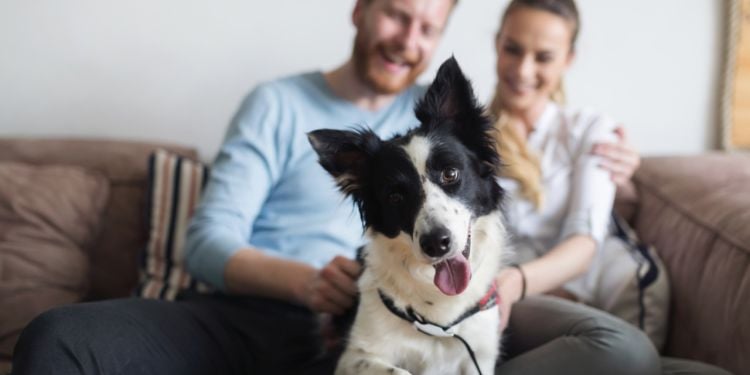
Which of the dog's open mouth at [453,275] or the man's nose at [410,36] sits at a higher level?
the man's nose at [410,36]

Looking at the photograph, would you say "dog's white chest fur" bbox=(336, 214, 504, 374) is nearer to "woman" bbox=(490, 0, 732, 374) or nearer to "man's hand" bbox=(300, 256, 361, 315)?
"man's hand" bbox=(300, 256, 361, 315)

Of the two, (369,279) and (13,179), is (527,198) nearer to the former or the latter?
(369,279)

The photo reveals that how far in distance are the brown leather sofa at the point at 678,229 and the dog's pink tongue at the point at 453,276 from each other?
79 cm

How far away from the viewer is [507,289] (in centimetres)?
162

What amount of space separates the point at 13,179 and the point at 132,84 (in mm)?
621

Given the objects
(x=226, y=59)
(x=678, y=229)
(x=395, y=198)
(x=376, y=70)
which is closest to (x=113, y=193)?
(x=226, y=59)

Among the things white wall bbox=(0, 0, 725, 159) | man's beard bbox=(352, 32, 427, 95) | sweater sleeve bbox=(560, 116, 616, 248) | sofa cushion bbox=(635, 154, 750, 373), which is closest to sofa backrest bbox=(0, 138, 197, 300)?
white wall bbox=(0, 0, 725, 159)

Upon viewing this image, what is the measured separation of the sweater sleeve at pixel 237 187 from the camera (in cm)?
170

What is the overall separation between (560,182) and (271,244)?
37.2 inches

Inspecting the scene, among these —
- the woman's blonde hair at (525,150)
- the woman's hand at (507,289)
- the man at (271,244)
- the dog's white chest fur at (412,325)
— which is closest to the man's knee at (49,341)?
the man at (271,244)

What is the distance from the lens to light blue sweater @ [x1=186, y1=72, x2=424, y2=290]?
1.82 meters

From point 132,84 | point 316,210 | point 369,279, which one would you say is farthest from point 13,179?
point 369,279

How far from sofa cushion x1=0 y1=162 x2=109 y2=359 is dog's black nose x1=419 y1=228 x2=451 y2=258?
1.42 meters

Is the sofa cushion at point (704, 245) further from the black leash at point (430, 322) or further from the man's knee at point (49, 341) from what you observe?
the man's knee at point (49, 341)
